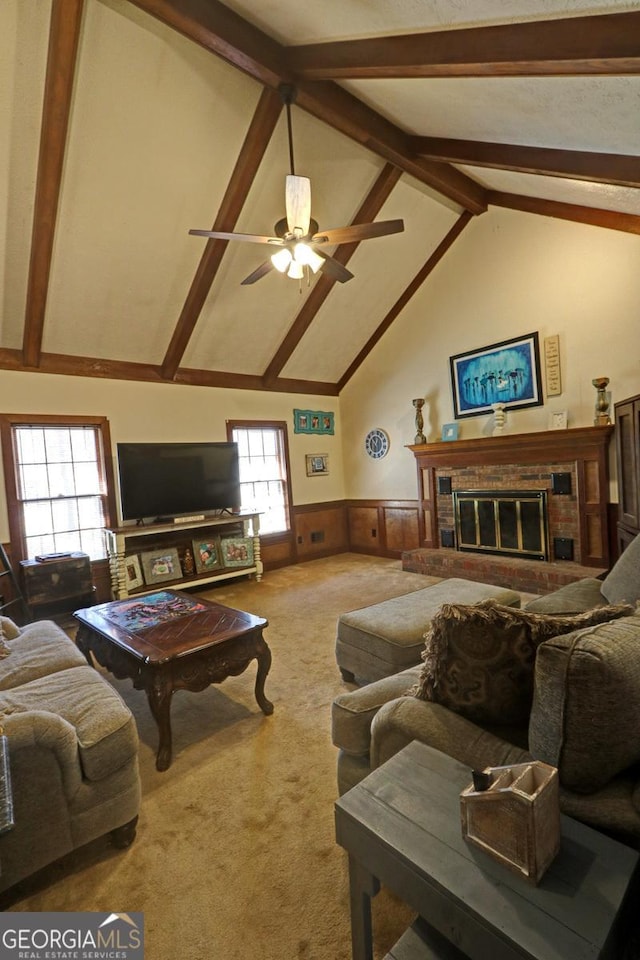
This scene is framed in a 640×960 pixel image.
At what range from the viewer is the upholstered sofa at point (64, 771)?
1499 millimetres

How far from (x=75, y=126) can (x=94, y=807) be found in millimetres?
4124

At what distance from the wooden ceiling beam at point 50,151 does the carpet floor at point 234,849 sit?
352 centimetres

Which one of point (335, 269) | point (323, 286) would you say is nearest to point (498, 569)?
point (335, 269)

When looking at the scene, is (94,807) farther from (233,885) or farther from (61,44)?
(61,44)

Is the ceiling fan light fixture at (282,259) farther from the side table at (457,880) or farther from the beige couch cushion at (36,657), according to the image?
the side table at (457,880)

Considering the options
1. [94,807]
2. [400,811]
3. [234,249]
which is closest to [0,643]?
[94,807]

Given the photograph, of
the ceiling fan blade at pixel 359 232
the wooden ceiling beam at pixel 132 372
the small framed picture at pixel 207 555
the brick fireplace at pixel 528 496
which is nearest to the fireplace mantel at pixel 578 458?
the brick fireplace at pixel 528 496

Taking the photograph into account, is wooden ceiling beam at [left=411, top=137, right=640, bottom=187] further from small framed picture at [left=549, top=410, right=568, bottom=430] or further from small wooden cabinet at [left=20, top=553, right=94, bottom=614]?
small wooden cabinet at [left=20, top=553, right=94, bottom=614]

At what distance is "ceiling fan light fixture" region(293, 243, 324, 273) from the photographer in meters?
3.14

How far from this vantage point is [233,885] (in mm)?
1549

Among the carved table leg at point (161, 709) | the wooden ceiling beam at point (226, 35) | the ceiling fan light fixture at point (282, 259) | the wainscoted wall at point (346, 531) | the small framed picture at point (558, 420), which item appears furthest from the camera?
the wainscoted wall at point (346, 531)

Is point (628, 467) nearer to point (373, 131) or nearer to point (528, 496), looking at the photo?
point (528, 496)

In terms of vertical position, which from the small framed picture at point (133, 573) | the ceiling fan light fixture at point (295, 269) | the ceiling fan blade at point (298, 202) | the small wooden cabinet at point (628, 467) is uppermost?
the ceiling fan blade at point (298, 202)

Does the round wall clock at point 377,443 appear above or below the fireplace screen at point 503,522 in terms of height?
above
